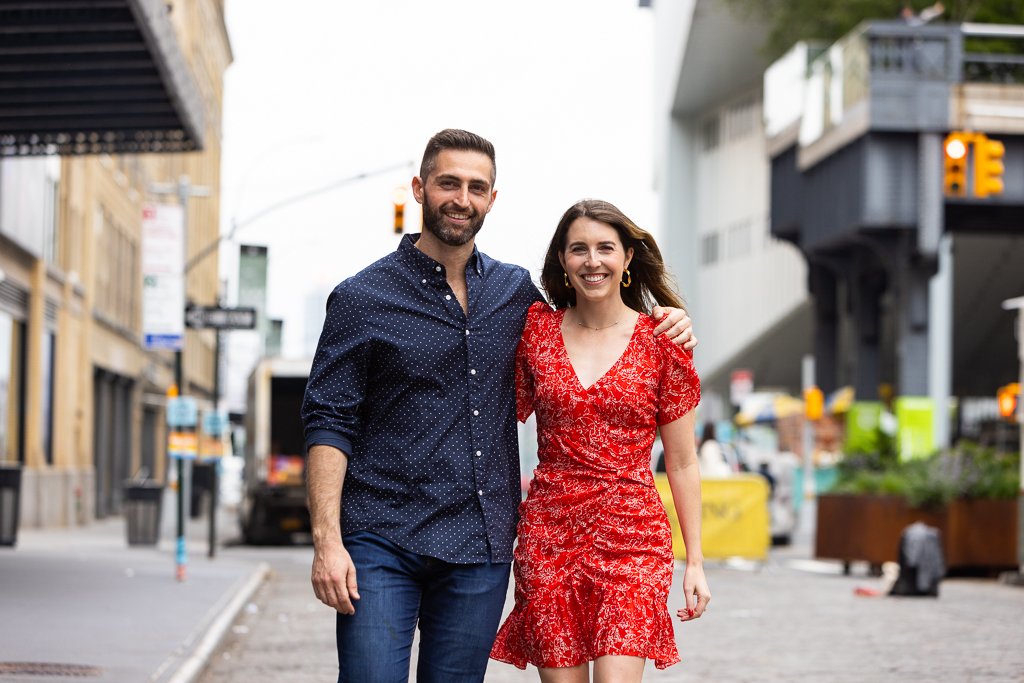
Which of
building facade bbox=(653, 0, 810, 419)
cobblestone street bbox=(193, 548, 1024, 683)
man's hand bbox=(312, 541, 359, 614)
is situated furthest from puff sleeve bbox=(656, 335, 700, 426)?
building facade bbox=(653, 0, 810, 419)

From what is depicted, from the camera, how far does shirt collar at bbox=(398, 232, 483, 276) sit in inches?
203

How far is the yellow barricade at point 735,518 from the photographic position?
23.2 m

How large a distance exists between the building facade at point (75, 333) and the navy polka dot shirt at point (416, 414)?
1789 cm

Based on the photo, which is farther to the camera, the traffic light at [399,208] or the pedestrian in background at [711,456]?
the traffic light at [399,208]

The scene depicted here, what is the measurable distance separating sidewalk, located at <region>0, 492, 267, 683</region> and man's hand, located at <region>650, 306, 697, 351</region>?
509 centimetres

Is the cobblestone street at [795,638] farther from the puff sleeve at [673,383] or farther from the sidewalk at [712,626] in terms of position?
the puff sleeve at [673,383]

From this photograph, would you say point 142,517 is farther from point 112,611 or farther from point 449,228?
point 449,228

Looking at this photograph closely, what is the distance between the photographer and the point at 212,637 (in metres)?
12.2

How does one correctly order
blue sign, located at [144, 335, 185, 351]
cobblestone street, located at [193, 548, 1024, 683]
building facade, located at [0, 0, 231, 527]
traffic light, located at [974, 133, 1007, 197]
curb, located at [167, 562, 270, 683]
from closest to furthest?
curb, located at [167, 562, 270, 683] < cobblestone street, located at [193, 548, 1024, 683] < blue sign, located at [144, 335, 185, 351] < traffic light, located at [974, 133, 1007, 197] < building facade, located at [0, 0, 231, 527]

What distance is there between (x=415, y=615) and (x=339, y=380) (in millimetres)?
676

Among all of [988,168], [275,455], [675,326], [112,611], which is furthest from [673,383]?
[275,455]

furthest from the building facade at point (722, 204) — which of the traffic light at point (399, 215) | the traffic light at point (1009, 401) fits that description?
the traffic light at point (399, 215)

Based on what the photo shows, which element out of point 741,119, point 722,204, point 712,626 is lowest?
point 712,626

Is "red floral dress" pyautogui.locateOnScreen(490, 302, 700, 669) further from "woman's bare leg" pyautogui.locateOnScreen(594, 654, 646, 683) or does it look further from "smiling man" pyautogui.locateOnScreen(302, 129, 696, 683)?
"smiling man" pyautogui.locateOnScreen(302, 129, 696, 683)
